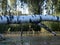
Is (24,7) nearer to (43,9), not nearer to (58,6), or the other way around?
(43,9)

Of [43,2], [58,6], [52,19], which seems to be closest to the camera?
[52,19]

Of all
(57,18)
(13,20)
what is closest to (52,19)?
(57,18)

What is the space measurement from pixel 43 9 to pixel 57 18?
50660 millimetres

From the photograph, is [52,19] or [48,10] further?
[48,10]

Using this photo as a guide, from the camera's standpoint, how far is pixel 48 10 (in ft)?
173

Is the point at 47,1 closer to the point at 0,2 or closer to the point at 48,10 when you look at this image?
the point at 48,10

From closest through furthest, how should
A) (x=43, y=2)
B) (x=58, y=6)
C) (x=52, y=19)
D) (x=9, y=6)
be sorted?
(x=52, y=19)
(x=58, y=6)
(x=43, y=2)
(x=9, y=6)

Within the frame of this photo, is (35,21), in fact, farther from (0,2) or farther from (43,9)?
(43,9)

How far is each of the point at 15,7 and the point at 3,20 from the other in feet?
185

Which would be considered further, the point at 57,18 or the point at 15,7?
the point at 15,7

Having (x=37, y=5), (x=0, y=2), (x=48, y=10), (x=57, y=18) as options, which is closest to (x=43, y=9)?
(x=48, y=10)

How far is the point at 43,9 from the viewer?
2121 inches

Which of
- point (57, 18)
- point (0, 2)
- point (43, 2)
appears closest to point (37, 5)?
point (43, 2)

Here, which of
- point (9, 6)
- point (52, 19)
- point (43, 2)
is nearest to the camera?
point (52, 19)
